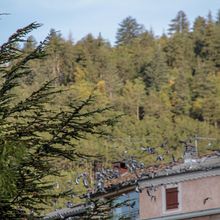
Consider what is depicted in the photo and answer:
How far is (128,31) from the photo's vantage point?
164 metres

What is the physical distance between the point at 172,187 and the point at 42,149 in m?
17.9

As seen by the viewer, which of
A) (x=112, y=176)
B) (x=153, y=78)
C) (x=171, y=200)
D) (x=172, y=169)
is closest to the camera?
(x=112, y=176)

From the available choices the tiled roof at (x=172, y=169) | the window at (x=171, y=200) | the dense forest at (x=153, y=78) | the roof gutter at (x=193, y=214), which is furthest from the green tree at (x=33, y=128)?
the dense forest at (x=153, y=78)

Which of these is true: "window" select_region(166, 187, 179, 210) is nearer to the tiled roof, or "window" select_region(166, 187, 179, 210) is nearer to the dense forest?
the tiled roof

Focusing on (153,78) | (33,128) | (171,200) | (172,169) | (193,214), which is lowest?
(33,128)

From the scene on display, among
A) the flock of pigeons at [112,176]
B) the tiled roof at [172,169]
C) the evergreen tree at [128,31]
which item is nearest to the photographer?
the flock of pigeons at [112,176]

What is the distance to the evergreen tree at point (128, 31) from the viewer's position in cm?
15938

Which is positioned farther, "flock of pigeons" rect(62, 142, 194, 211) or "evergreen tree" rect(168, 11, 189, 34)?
"evergreen tree" rect(168, 11, 189, 34)

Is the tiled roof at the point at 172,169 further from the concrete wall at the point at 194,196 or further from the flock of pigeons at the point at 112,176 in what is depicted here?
the concrete wall at the point at 194,196

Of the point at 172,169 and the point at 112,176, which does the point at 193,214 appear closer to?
the point at 172,169

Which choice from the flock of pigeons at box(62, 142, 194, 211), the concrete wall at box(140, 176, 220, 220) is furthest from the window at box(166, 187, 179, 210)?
the flock of pigeons at box(62, 142, 194, 211)

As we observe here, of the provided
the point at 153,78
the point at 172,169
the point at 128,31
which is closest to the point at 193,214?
the point at 172,169

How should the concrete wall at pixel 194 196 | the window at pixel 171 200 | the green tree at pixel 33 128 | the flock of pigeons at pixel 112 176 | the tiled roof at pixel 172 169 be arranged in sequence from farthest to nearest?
1. the window at pixel 171 200
2. the concrete wall at pixel 194 196
3. the tiled roof at pixel 172 169
4. the flock of pigeons at pixel 112 176
5. the green tree at pixel 33 128

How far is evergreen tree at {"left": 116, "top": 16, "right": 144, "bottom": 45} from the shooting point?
159375mm
